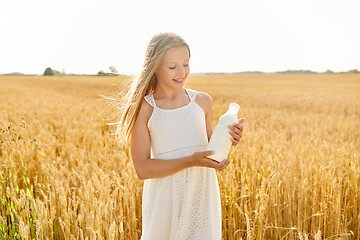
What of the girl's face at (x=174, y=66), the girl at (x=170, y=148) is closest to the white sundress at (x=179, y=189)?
the girl at (x=170, y=148)

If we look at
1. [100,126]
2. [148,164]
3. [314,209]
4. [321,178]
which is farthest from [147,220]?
[100,126]

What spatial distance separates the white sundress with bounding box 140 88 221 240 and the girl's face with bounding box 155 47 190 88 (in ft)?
0.47

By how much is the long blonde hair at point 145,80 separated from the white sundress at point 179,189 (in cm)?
8

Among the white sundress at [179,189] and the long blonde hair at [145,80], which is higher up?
the long blonde hair at [145,80]

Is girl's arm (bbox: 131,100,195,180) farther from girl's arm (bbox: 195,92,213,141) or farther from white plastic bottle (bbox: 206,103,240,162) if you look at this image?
girl's arm (bbox: 195,92,213,141)

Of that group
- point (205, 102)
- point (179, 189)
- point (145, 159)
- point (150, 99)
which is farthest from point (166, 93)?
point (179, 189)

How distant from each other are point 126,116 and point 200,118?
39 cm

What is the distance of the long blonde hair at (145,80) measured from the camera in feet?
5.60

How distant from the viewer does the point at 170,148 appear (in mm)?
1724

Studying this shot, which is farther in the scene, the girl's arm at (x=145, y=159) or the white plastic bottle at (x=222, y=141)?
the girl's arm at (x=145, y=159)

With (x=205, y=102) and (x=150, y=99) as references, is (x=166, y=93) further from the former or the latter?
(x=205, y=102)

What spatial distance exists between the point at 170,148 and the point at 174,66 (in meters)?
0.40

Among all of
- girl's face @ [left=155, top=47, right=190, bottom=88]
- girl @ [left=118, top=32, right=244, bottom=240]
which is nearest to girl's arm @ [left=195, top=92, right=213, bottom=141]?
girl @ [left=118, top=32, right=244, bottom=240]

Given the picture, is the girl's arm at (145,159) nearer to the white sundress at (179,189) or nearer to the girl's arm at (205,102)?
the white sundress at (179,189)
